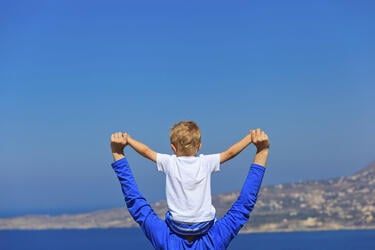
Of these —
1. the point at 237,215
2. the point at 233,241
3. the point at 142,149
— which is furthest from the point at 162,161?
the point at 233,241

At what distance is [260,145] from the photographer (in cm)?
201

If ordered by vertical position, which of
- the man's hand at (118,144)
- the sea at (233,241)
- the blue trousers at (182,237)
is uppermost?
the sea at (233,241)

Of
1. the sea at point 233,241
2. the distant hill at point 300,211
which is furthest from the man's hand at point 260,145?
the distant hill at point 300,211

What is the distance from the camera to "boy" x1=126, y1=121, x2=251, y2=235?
1.90m

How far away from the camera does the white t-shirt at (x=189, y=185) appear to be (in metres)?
1.91

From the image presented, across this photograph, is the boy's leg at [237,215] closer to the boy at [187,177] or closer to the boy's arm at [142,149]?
the boy at [187,177]

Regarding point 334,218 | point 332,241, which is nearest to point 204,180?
point 332,241

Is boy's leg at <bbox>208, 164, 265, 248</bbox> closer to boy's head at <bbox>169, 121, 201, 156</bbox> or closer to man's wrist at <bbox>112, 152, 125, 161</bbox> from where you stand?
boy's head at <bbox>169, 121, 201, 156</bbox>

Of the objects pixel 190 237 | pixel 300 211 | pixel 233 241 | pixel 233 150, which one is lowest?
pixel 190 237

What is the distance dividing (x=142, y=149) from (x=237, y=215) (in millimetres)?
313

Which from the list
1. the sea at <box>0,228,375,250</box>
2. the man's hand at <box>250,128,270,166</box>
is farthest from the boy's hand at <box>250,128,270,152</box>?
the sea at <box>0,228,375,250</box>

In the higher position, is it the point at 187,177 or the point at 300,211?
the point at 300,211

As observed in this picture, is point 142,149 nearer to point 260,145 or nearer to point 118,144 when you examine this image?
point 118,144

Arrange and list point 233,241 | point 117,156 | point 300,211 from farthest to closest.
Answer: point 300,211 < point 233,241 < point 117,156
